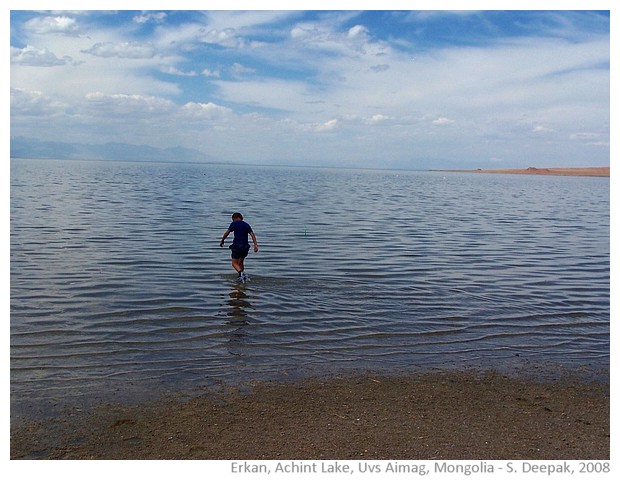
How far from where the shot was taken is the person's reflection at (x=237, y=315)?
1000 centimetres

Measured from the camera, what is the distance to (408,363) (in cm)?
923

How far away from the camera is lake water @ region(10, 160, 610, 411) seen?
9.02 meters

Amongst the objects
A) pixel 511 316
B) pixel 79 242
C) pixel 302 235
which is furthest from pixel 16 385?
pixel 302 235

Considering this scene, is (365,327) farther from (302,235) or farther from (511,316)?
(302,235)

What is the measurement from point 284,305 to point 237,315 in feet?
4.18

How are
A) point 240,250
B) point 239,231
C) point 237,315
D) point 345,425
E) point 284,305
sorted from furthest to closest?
point 239,231
point 240,250
point 284,305
point 237,315
point 345,425

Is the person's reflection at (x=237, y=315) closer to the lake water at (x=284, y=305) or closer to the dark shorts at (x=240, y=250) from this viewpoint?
the lake water at (x=284, y=305)

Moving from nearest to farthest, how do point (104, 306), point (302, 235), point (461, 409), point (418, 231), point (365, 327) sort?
point (461, 409)
point (365, 327)
point (104, 306)
point (302, 235)
point (418, 231)

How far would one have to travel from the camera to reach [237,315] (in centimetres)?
1181

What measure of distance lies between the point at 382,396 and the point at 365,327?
3498 millimetres

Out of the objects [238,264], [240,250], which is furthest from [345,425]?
[238,264]

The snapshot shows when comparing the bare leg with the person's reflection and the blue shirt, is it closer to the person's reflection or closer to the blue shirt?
the blue shirt

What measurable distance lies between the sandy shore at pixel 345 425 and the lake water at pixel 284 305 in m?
0.78

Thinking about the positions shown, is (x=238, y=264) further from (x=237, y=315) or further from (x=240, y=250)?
(x=237, y=315)
